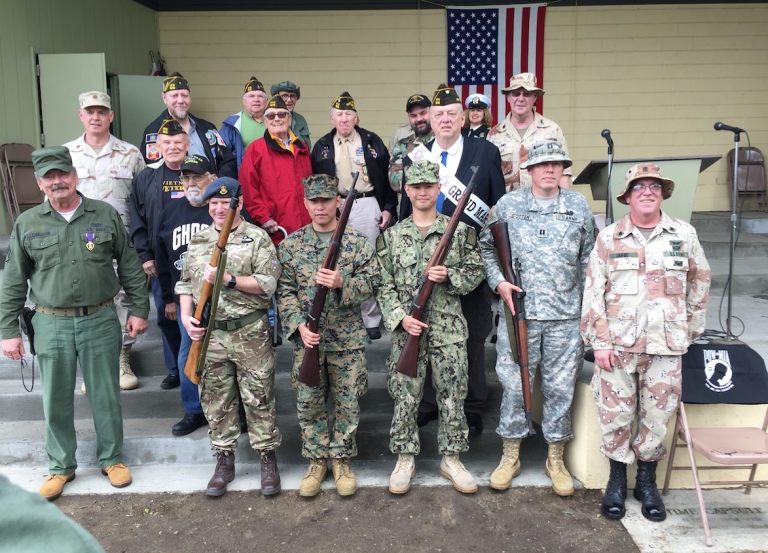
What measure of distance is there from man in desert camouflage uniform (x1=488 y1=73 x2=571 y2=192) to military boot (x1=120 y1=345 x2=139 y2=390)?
9.88ft

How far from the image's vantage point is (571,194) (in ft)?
11.6

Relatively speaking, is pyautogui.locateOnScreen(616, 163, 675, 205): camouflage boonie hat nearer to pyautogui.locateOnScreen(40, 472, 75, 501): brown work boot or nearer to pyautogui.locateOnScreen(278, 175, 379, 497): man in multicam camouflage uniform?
pyautogui.locateOnScreen(278, 175, 379, 497): man in multicam camouflage uniform

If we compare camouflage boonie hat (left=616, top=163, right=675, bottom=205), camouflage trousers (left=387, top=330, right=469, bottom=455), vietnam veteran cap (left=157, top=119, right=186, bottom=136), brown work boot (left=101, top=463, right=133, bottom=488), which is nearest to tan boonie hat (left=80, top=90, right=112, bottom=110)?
vietnam veteran cap (left=157, top=119, right=186, bottom=136)

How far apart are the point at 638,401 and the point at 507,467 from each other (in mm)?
833

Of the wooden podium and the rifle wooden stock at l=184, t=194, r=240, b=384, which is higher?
the wooden podium

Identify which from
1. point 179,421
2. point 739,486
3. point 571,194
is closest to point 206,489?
point 179,421

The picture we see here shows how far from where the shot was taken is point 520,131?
14.4 feet

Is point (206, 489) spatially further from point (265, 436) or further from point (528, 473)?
point (528, 473)

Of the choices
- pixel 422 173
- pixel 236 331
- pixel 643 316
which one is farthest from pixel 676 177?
pixel 236 331

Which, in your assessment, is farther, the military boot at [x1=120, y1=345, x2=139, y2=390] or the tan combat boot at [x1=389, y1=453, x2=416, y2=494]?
the military boot at [x1=120, y1=345, x2=139, y2=390]

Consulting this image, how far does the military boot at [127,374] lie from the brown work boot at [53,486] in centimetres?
86

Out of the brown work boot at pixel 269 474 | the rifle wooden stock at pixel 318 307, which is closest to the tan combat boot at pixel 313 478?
the brown work boot at pixel 269 474

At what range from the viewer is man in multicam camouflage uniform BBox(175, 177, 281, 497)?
11.3 ft

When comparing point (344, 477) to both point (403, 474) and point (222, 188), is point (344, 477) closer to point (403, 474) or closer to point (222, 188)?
point (403, 474)
